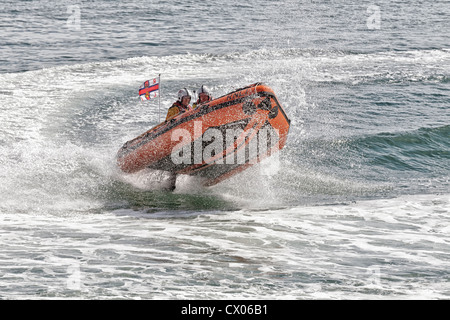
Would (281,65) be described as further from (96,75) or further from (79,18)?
(79,18)

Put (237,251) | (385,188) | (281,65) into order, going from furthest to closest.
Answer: (281,65) < (385,188) < (237,251)

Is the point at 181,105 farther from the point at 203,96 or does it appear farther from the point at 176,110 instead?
the point at 203,96

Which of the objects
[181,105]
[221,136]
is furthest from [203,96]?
[221,136]

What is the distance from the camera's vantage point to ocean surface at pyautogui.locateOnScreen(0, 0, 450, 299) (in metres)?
6.59

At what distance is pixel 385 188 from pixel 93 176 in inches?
198

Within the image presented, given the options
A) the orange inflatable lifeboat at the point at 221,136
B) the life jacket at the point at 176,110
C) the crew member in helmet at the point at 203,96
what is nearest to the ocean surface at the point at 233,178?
the orange inflatable lifeboat at the point at 221,136

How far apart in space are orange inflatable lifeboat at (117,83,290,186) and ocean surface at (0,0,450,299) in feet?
1.76

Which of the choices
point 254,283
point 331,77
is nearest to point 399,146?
point 331,77

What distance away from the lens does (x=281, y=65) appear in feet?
63.8

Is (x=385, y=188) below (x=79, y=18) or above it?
below

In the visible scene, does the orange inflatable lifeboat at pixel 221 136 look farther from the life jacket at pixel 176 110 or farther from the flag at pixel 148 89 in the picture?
the flag at pixel 148 89

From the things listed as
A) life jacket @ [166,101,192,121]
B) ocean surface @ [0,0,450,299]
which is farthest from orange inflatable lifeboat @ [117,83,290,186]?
ocean surface @ [0,0,450,299]

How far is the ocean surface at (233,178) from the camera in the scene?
21.6 ft
